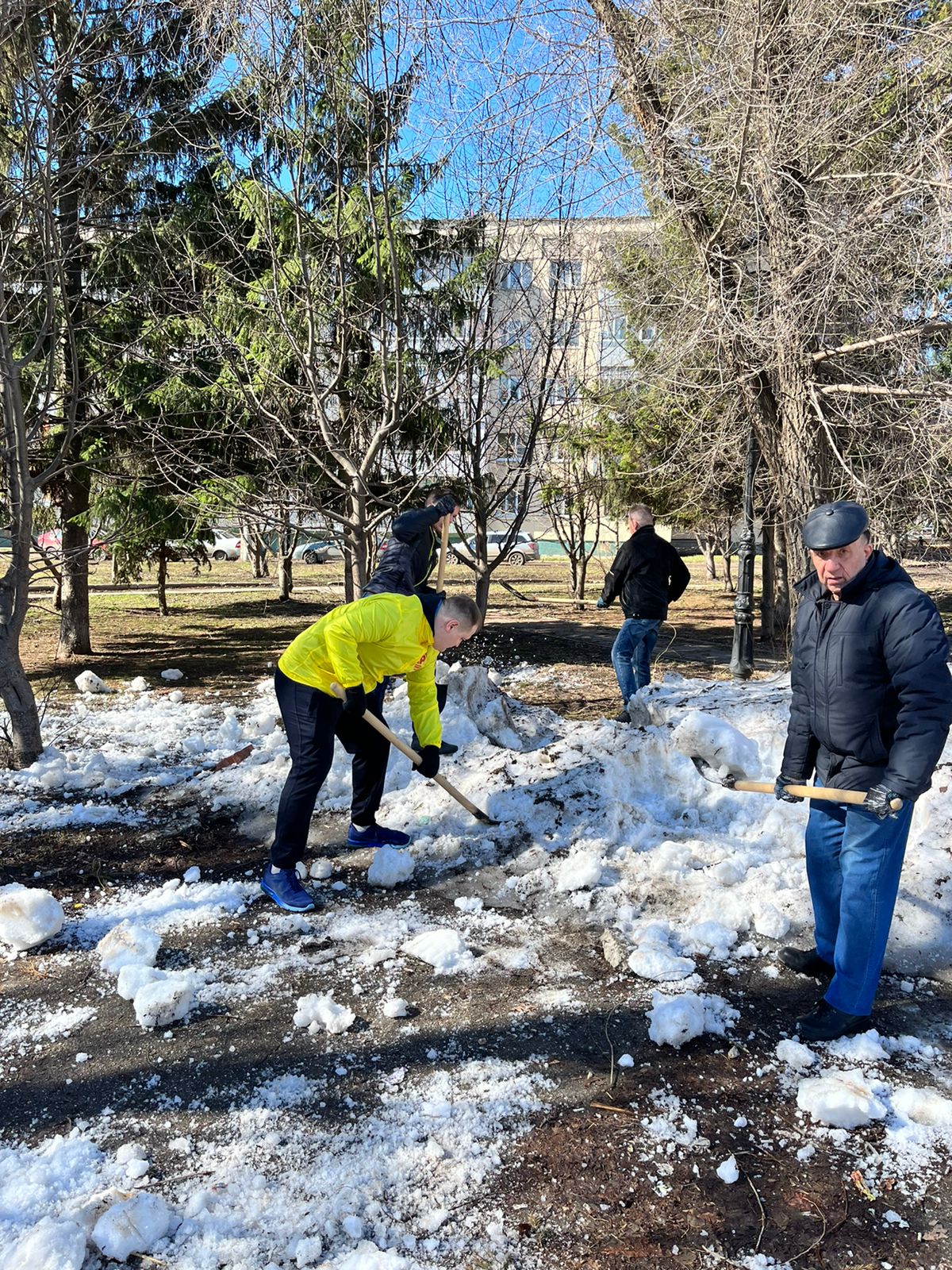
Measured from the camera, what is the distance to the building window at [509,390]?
838 centimetres

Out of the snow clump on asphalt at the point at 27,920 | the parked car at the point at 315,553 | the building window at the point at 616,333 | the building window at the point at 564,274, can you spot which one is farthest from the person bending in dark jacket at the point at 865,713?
the parked car at the point at 315,553

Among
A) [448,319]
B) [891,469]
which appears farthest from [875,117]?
[448,319]

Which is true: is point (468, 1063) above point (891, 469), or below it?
below

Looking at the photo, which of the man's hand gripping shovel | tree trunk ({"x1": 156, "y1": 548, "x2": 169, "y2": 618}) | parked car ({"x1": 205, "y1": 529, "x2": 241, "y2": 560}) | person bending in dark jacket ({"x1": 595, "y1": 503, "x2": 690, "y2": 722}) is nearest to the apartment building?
person bending in dark jacket ({"x1": 595, "y1": 503, "x2": 690, "y2": 722})

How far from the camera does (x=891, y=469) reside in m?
7.21

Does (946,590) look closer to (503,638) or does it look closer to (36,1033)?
(503,638)

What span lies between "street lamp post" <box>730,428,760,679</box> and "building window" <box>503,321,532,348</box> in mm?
2266

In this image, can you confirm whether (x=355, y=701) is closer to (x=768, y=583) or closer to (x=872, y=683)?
(x=872, y=683)

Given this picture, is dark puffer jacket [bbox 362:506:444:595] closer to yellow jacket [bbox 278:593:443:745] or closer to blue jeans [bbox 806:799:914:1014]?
yellow jacket [bbox 278:593:443:745]

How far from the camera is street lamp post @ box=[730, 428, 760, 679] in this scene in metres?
7.92

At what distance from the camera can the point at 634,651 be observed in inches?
281

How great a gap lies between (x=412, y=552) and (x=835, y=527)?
3186 mm

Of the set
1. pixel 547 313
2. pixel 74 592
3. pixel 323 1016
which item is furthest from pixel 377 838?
pixel 74 592

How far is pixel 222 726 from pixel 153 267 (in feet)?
13.7
